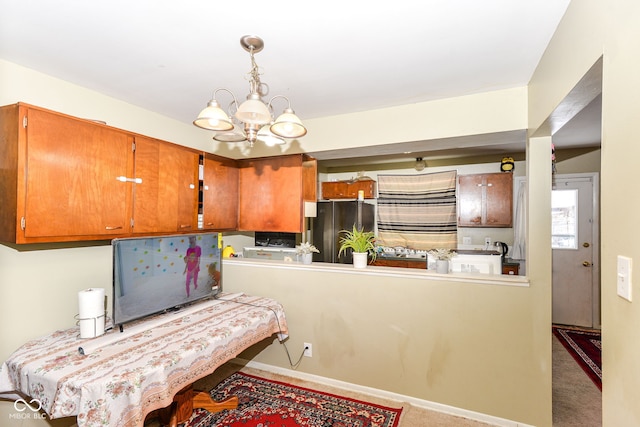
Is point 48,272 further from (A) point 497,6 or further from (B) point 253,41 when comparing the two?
(A) point 497,6

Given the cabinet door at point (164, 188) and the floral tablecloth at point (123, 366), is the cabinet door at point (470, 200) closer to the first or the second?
the floral tablecloth at point (123, 366)

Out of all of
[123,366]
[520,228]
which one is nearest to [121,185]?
[123,366]

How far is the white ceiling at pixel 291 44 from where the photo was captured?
143 cm

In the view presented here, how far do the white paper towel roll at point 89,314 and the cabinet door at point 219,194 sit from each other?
1.13 meters

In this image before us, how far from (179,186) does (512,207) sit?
430 cm

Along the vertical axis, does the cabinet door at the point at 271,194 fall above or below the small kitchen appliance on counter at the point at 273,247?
above

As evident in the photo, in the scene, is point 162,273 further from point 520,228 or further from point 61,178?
point 520,228

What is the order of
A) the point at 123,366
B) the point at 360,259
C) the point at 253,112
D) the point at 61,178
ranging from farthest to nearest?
the point at 360,259
the point at 61,178
the point at 123,366
the point at 253,112

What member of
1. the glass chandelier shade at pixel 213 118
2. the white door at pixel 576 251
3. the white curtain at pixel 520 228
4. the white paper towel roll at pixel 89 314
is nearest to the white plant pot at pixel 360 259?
the glass chandelier shade at pixel 213 118

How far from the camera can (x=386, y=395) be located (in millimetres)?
2527

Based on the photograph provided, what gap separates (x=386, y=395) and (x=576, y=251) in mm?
3675

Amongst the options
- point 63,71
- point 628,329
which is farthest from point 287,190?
point 628,329

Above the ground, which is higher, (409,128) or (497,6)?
(497,6)

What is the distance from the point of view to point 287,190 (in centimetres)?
310
